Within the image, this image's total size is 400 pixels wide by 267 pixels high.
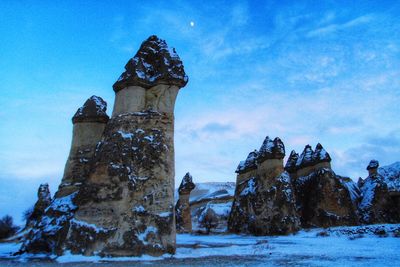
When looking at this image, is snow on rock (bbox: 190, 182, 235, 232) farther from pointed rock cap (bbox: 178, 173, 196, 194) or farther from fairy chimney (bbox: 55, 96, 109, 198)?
fairy chimney (bbox: 55, 96, 109, 198)

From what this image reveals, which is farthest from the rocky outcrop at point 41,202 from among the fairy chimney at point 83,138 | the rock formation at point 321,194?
the rock formation at point 321,194

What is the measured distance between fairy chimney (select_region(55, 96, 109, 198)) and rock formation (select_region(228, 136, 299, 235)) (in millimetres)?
12719

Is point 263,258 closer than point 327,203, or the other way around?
point 263,258

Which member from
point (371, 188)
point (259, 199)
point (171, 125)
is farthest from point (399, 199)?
point (171, 125)

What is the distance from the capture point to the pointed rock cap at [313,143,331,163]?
25.8 meters

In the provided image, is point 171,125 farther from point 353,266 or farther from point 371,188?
point 371,188

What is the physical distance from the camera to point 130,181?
9.30 m

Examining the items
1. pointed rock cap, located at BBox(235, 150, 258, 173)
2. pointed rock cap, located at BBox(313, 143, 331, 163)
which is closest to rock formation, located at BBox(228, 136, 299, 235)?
pointed rock cap, located at BBox(235, 150, 258, 173)

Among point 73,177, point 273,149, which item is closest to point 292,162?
point 273,149

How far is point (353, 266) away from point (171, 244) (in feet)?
14.7

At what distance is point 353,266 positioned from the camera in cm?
650

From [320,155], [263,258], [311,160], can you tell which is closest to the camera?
[263,258]

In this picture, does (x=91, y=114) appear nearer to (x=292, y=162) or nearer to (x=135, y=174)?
(x=135, y=174)

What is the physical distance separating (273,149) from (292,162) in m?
8.07
